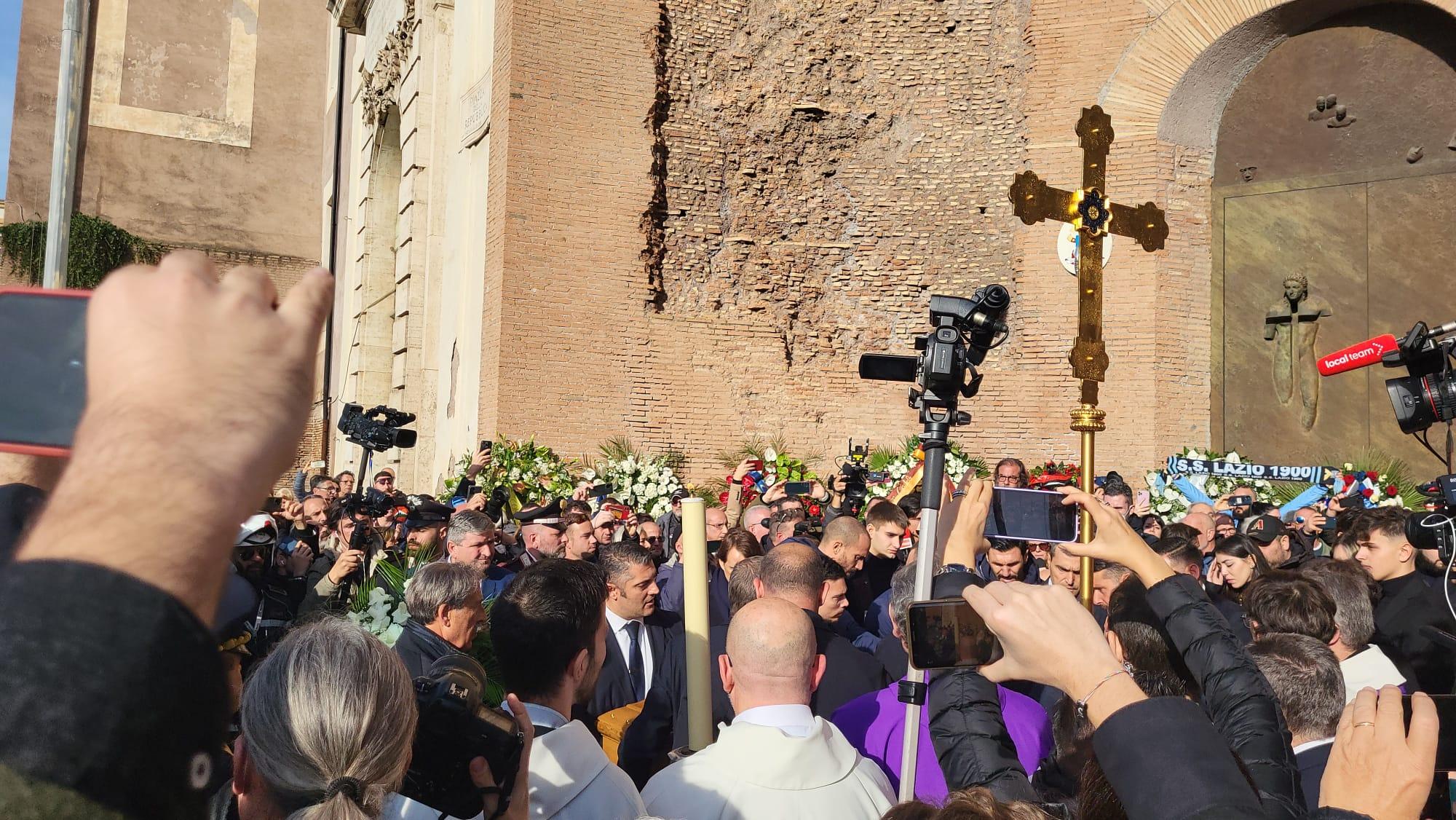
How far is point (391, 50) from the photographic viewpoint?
2336 centimetres

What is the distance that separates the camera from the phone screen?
2.96 feet

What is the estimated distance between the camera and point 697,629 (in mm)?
3580

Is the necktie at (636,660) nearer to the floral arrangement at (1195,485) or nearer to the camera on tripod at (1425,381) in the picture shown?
the camera on tripod at (1425,381)

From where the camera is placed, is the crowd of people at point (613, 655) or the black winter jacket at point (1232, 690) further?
the black winter jacket at point (1232, 690)

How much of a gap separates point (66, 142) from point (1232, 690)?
34.0 ft

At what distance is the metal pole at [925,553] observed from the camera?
322 centimetres

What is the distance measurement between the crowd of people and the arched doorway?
8.66m

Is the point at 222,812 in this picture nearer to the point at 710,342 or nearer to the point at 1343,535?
the point at 1343,535

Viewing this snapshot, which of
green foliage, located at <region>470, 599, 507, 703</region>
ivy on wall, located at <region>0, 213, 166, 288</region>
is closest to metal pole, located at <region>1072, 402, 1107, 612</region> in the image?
green foliage, located at <region>470, 599, 507, 703</region>

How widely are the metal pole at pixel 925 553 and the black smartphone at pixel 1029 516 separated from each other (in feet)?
0.58

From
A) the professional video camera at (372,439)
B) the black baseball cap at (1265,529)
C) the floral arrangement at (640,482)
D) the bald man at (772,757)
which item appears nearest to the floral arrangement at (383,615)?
the bald man at (772,757)

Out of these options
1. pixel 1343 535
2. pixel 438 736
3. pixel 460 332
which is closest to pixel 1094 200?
pixel 1343 535

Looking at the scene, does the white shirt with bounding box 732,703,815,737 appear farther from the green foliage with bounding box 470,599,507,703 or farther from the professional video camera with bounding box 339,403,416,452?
the professional video camera with bounding box 339,403,416,452

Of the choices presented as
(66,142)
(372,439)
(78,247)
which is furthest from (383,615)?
(78,247)
